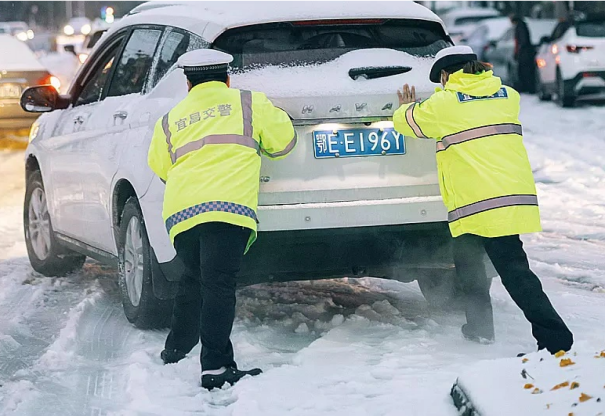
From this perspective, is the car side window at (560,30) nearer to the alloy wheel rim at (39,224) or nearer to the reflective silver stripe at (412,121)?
the alloy wheel rim at (39,224)

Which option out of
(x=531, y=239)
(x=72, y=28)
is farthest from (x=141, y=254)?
(x=72, y=28)

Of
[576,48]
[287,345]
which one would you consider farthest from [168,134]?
[576,48]

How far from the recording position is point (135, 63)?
681 cm

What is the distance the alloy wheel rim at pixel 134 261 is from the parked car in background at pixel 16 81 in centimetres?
1186

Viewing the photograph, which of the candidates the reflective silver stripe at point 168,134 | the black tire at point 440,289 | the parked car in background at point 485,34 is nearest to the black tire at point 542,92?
the parked car in background at point 485,34

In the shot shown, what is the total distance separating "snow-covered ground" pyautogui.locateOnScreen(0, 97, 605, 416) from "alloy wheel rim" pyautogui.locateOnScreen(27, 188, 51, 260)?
0.20 meters

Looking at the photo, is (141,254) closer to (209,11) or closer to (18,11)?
A: (209,11)

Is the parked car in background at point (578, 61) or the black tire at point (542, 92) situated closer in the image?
the parked car in background at point (578, 61)

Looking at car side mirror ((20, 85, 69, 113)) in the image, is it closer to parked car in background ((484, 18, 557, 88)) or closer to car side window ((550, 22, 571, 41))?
car side window ((550, 22, 571, 41))

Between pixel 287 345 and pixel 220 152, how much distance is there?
4.26ft

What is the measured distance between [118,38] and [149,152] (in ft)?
6.24

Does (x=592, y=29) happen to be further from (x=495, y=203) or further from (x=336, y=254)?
(x=495, y=203)

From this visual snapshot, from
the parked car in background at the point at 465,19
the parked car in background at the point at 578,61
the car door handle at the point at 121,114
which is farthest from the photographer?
the parked car in background at the point at 465,19

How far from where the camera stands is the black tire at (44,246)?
827cm
